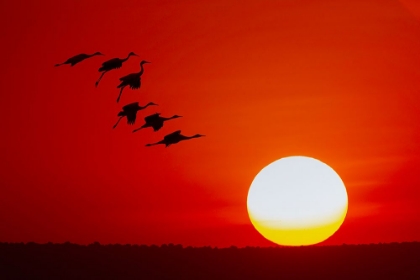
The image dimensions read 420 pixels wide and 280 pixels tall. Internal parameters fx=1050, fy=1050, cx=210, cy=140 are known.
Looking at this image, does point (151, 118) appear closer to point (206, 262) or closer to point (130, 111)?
point (130, 111)

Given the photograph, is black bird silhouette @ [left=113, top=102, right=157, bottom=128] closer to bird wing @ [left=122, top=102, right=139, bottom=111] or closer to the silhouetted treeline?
bird wing @ [left=122, top=102, right=139, bottom=111]

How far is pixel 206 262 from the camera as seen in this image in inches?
971

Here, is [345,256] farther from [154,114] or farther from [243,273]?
[154,114]

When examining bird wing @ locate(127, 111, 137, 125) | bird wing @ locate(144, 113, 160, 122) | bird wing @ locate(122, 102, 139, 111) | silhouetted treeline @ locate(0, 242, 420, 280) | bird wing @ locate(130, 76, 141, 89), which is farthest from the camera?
silhouetted treeline @ locate(0, 242, 420, 280)

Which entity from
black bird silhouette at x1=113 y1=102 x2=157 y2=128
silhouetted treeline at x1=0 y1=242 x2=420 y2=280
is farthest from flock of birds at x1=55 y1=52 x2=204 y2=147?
silhouetted treeline at x1=0 y1=242 x2=420 y2=280

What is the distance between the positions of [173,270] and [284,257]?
2.70 metres

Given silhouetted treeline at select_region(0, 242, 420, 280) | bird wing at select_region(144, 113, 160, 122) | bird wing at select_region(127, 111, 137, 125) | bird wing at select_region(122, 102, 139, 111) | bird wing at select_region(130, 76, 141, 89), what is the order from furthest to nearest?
silhouetted treeline at select_region(0, 242, 420, 280)
bird wing at select_region(144, 113, 160, 122)
bird wing at select_region(122, 102, 139, 111)
bird wing at select_region(130, 76, 141, 89)
bird wing at select_region(127, 111, 137, 125)

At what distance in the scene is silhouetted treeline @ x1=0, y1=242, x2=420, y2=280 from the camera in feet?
77.2

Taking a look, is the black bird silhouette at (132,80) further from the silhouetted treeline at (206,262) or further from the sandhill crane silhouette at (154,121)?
the silhouetted treeline at (206,262)

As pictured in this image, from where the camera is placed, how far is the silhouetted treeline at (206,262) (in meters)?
23.5

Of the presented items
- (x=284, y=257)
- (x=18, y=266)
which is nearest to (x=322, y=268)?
(x=284, y=257)

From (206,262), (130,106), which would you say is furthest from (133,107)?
(206,262)

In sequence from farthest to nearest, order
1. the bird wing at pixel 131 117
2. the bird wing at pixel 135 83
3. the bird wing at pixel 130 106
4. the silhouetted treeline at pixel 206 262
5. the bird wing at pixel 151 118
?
1. the silhouetted treeline at pixel 206 262
2. the bird wing at pixel 151 118
3. the bird wing at pixel 130 106
4. the bird wing at pixel 135 83
5. the bird wing at pixel 131 117

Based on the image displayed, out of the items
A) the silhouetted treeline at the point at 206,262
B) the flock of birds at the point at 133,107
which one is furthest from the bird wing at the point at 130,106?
the silhouetted treeline at the point at 206,262
